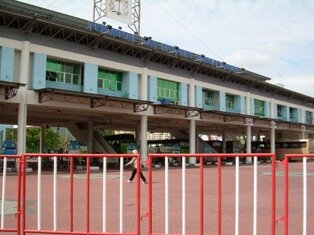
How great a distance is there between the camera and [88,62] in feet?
107

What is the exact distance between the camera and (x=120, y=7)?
37906mm

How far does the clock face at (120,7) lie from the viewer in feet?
121

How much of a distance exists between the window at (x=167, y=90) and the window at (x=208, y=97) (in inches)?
223

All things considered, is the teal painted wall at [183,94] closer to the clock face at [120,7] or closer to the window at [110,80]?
the window at [110,80]

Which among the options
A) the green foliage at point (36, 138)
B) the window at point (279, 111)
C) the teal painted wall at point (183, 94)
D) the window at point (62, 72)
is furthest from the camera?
the green foliage at point (36, 138)

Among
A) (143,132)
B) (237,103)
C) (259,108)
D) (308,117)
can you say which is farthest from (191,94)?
(308,117)

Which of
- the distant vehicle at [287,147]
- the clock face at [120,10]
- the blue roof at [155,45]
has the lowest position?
the distant vehicle at [287,147]

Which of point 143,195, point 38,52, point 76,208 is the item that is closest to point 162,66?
point 38,52

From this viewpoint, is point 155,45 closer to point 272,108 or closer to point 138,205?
point 272,108

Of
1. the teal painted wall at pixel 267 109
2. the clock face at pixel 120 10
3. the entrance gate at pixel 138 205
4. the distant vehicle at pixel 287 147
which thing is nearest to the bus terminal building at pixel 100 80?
the teal painted wall at pixel 267 109

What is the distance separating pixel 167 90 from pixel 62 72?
11.8 metres

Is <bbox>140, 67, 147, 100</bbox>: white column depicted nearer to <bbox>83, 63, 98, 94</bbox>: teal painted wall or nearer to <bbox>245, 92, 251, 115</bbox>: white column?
<bbox>83, 63, 98, 94</bbox>: teal painted wall

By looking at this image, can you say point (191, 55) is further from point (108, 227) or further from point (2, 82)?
point (108, 227)

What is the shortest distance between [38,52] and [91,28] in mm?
5080
